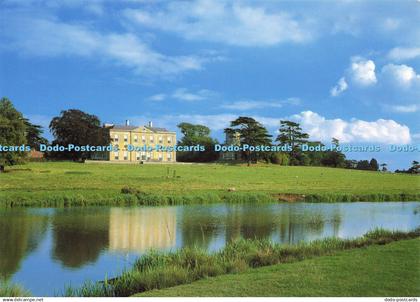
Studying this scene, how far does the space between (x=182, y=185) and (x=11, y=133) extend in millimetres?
12748

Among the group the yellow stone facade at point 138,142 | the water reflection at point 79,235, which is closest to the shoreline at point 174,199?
the water reflection at point 79,235

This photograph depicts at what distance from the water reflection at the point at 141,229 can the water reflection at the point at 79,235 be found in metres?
0.38

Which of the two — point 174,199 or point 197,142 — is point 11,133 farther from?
point 197,142

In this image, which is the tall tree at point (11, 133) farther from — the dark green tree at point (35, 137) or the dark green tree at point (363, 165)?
the dark green tree at point (363, 165)

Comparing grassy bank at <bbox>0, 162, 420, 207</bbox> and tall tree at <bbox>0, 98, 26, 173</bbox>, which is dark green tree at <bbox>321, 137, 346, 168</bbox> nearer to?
grassy bank at <bbox>0, 162, 420, 207</bbox>

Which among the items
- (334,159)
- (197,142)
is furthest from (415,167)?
(197,142)

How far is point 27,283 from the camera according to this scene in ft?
33.3

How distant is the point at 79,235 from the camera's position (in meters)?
15.9

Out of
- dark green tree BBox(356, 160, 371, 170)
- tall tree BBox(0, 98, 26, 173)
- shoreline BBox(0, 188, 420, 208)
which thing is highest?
tall tree BBox(0, 98, 26, 173)

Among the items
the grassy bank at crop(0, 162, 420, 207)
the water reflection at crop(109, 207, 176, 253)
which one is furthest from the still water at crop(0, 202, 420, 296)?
the grassy bank at crop(0, 162, 420, 207)

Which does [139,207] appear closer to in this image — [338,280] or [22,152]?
[22,152]

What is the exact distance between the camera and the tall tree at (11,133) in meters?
31.3

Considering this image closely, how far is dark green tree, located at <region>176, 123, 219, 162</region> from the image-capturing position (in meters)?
49.8

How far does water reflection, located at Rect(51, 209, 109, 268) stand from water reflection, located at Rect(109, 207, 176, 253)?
0.38 meters
